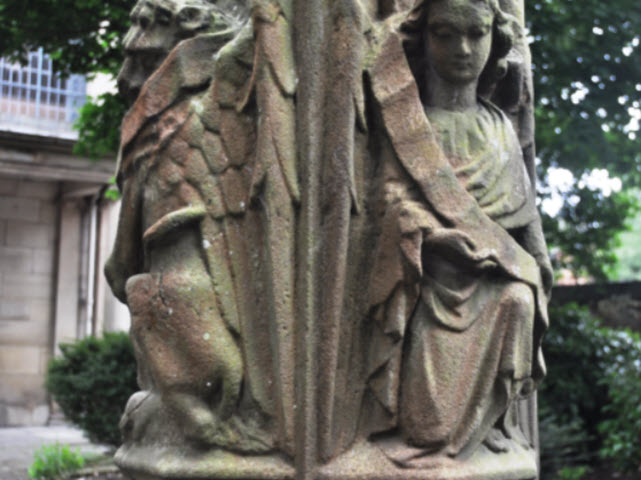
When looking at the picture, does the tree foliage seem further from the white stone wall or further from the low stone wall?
the white stone wall

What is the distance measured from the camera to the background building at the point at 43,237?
13.3 metres

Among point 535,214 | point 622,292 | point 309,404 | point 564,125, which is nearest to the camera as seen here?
point 309,404

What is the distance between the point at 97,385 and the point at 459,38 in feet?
19.7

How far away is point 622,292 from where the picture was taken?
1068 centimetres

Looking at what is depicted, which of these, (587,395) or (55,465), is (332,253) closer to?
(55,465)

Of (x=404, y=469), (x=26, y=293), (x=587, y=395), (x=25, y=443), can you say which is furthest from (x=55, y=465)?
(x=26, y=293)

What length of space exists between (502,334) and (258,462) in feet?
3.27

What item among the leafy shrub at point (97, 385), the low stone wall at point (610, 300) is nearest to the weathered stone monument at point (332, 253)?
A: the leafy shrub at point (97, 385)

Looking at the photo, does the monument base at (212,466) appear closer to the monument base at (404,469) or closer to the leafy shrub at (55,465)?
the monument base at (404,469)

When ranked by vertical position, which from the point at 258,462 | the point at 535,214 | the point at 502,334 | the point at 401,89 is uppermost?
the point at 401,89

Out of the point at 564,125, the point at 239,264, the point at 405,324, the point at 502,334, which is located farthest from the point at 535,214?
the point at 564,125

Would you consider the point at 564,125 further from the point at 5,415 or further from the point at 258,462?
the point at 5,415

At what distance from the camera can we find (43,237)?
47.3 feet

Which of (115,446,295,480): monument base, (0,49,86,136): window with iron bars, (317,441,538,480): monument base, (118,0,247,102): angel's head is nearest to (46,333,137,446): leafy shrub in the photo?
(118,0,247,102): angel's head
